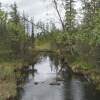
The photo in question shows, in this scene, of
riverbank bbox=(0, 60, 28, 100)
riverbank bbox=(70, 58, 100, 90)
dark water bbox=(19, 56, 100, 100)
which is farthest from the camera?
riverbank bbox=(70, 58, 100, 90)

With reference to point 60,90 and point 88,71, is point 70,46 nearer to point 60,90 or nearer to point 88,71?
point 88,71

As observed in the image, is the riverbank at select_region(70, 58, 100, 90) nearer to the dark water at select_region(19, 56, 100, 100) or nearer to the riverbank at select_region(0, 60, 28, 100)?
the dark water at select_region(19, 56, 100, 100)

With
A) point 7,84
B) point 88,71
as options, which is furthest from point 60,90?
point 88,71

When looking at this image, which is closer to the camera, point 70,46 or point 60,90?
point 60,90

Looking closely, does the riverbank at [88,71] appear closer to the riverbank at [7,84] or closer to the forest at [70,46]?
the forest at [70,46]

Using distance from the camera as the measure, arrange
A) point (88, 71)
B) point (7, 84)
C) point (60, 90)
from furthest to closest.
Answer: point (88, 71), point (60, 90), point (7, 84)

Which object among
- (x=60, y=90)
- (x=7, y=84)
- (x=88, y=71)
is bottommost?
(x=60, y=90)

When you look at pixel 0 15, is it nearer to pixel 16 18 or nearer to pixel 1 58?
pixel 1 58

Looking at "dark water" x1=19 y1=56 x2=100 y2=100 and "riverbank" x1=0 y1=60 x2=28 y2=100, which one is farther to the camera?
"dark water" x1=19 y1=56 x2=100 y2=100

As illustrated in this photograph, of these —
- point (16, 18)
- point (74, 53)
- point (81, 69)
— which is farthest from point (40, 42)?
point (81, 69)

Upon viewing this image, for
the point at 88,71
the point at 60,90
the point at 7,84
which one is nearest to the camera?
the point at 7,84

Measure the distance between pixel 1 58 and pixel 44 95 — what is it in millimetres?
21037

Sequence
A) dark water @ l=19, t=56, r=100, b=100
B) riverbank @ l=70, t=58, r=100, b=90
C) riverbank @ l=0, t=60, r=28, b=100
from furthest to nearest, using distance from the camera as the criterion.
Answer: riverbank @ l=70, t=58, r=100, b=90, dark water @ l=19, t=56, r=100, b=100, riverbank @ l=0, t=60, r=28, b=100

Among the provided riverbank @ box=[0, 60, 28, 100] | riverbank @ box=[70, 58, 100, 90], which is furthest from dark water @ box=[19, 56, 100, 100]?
riverbank @ box=[0, 60, 28, 100]
